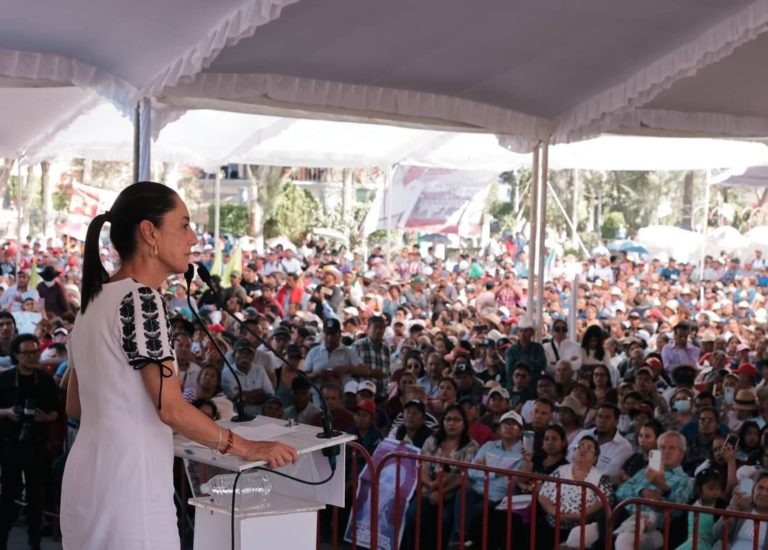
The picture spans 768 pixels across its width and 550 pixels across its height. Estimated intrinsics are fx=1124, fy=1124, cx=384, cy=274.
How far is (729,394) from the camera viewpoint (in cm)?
875

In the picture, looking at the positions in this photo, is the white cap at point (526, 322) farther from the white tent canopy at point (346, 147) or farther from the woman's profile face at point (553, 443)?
the white tent canopy at point (346, 147)

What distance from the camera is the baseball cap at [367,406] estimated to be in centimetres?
741

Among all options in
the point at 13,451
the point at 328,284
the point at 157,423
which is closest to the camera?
the point at 157,423

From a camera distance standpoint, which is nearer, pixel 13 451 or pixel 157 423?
pixel 157 423

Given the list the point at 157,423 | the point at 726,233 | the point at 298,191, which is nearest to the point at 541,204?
the point at 157,423

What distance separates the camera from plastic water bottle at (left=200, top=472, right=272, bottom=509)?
310 centimetres

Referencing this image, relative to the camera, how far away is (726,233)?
28703mm

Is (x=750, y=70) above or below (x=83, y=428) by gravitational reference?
above

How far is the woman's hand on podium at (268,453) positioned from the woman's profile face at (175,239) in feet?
1.39

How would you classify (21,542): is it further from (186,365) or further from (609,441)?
(609,441)

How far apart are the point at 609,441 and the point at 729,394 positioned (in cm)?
228

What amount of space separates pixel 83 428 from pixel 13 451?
13.8 ft

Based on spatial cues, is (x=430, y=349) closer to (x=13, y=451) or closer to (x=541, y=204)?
(x=541, y=204)

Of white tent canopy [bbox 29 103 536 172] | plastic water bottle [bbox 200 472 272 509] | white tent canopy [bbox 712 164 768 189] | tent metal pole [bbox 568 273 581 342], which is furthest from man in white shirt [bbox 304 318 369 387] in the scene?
white tent canopy [bbox 712 164 768 189]
